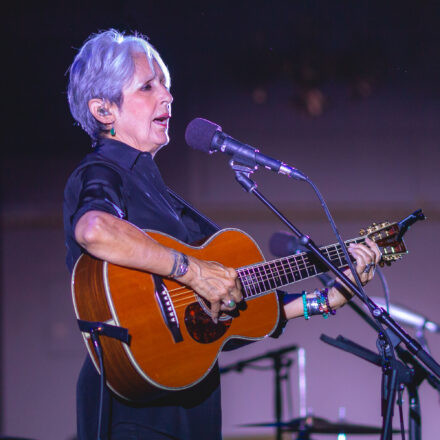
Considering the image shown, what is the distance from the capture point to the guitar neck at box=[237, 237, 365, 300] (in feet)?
7.36

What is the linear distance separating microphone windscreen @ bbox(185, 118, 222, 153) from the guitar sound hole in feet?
1.98

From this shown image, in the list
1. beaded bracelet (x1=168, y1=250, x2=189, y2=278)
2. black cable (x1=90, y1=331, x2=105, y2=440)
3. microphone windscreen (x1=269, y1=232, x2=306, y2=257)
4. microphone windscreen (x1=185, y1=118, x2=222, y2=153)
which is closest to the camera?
black cable (x1=90, y1=331, x2=105, y2=440)

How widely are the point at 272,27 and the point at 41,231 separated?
11.6ft

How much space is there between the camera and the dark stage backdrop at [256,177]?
641 centimetres

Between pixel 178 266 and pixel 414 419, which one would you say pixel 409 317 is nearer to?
pixel 414 419

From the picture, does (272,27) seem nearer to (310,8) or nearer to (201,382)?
(310,8)

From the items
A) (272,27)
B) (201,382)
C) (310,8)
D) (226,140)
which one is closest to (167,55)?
(272,27)

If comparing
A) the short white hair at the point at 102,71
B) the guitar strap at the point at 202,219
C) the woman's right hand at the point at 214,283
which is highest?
the short white hair at the point at 102,71

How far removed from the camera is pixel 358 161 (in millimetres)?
6598

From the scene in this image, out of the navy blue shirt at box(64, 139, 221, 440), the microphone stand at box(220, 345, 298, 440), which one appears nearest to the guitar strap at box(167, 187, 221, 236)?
the navy blue shirt at box(64, 139, 221, 440)

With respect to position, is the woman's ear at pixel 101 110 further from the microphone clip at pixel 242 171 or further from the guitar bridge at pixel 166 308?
the guitar bridge at pixel 166 308

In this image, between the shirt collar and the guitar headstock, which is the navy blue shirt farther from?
the guitar headstock

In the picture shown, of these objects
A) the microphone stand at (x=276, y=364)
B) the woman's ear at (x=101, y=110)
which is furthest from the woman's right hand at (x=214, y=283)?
the microphone stand at (x=276, y=364)

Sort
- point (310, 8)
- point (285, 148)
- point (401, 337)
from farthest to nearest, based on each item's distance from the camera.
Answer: point (285, 148)
point (310, 8)
point (401, 337)
